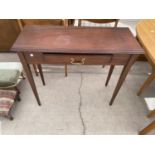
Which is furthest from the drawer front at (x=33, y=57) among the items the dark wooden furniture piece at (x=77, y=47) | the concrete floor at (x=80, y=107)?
the concrete floor at (x=80, y=107)

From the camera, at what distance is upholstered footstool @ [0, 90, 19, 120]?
1.22 meters

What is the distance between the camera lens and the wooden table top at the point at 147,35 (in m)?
1.00

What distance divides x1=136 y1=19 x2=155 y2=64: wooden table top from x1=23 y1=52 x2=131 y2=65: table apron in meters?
0.18

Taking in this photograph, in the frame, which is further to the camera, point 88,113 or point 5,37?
point 5,37

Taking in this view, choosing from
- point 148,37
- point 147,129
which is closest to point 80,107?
point 147,129

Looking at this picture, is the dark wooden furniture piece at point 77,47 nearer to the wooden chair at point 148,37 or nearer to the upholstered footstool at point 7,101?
the wooden chair at point 148,37

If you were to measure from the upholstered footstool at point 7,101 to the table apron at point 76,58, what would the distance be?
504 mm

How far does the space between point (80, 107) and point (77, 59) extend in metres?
0.61

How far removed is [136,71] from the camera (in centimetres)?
174

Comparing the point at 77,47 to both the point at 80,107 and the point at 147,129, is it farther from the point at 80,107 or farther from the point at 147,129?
the point at 147,129

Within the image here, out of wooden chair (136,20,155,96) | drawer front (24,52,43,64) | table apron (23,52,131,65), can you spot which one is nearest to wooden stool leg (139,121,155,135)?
wooden chair (136,20,155,96)
